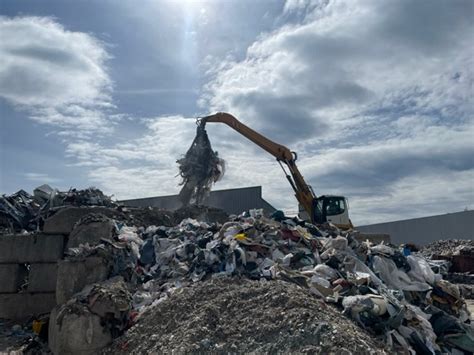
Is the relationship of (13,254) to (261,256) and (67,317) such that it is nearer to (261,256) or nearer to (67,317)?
(67,317)

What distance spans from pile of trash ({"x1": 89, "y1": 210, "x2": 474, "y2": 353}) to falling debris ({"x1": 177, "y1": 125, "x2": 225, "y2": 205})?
3412 mm

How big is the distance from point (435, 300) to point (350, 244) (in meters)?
1.44

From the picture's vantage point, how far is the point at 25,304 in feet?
24.8

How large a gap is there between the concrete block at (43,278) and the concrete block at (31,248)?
108mm

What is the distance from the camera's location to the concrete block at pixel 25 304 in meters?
7.52

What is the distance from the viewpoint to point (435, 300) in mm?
6457

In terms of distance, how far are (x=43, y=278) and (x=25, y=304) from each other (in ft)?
1.77

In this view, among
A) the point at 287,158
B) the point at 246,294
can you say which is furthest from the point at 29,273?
the point at 287,158

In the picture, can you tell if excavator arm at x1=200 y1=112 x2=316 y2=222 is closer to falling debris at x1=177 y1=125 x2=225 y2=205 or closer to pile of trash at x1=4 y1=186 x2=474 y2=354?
falling debris at x1=177 y1=125 x2=225 y2=205

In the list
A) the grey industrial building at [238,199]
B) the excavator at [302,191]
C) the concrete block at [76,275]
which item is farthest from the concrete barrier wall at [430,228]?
the concrete block at [76,275]

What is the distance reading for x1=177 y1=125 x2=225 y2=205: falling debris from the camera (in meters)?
11.3

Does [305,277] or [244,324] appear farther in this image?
[305,277]

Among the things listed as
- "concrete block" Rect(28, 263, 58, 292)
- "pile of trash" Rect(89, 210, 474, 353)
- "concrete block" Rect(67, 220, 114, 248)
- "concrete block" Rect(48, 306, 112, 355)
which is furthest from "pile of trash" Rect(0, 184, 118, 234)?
"concrete block" Rect(48, 306, 112, 355)

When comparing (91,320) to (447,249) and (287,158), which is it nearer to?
(287,158)
